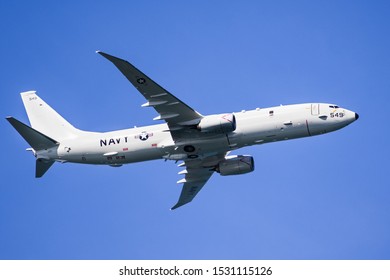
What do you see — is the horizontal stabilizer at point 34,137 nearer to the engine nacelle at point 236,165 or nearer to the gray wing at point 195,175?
the gray wing at point 195,175

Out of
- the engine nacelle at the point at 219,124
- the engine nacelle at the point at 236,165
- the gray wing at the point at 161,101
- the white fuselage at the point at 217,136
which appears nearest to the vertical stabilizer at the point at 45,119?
the white fuselage at the point at 217,136

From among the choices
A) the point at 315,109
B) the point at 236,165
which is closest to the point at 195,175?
the point at 236,165

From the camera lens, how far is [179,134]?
222 feet

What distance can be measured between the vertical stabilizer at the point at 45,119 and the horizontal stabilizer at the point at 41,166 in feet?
8.32

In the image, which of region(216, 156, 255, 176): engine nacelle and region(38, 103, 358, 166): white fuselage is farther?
region(216, 156, 255, 176): engine nacelle

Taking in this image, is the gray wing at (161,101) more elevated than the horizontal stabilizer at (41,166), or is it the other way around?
the gray wing at (161,101)

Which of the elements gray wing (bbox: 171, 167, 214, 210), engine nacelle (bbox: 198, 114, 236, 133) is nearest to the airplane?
engine nacelle (bbox: 198, 114, 236, 133)

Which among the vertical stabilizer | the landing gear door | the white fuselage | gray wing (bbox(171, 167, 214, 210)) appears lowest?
gray wing (bbox(171, 167, 214, 210))

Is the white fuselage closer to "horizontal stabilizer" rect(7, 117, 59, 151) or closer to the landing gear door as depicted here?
the landing gear door

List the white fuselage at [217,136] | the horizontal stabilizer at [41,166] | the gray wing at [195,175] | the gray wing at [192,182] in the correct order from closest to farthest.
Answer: the white fuselage at [217,136]
the horizontal stabilizer at [41,166]
the gray wing at [195,175]
the gray wing at [192,182]

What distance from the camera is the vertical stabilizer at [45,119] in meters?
73.6

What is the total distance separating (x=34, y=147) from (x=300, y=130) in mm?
24487

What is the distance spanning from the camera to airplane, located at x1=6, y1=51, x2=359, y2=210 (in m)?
66.0

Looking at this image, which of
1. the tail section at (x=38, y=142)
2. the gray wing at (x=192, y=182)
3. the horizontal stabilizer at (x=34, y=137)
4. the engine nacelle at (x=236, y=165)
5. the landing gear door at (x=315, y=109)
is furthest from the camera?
the gray wing at (x=192, y=182)
